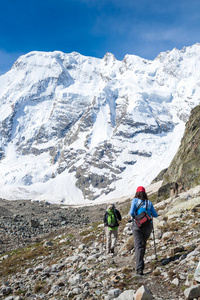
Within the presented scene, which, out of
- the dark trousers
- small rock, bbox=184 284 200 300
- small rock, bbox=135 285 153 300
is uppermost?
the dark trousers

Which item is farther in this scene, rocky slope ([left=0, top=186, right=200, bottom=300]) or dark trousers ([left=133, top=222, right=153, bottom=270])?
dark trousers ([left=133, top=222, right=153, bottom=270])

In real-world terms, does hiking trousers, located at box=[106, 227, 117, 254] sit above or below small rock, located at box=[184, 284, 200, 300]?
above

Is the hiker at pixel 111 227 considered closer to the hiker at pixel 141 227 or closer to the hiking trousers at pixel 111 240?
the hiking trousers at pixel 111 240

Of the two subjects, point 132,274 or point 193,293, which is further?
point 132,274

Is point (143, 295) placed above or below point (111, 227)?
below

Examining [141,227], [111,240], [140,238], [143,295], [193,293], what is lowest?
[193,293]

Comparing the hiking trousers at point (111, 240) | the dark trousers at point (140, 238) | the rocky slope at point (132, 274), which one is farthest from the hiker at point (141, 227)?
the hiking trousers at point (111, 240)

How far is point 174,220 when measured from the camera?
15062 millimetres

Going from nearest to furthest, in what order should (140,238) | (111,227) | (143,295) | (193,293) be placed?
(193,293) → (143,295) → (140,238) → (111,227)

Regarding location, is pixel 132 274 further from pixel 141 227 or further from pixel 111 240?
pixel 111 240

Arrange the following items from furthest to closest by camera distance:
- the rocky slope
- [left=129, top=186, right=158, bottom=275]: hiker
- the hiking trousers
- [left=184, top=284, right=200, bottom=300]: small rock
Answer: the hiking trousers → [left=129, top=186, right=158, bottom=275]: hiker → the rocky slope → [left=184, top=284, right=200, bottom=300]: small rock

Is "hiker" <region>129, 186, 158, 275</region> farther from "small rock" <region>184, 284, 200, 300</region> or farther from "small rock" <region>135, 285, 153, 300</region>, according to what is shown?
"small rock" <region>184, 284, 200, 300</region>

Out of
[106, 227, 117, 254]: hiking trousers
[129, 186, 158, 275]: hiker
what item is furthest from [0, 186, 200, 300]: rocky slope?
[106, 227, 117, 254]: hiking trousers

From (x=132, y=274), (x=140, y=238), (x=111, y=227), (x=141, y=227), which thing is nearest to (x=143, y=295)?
(x=132, y=274)
